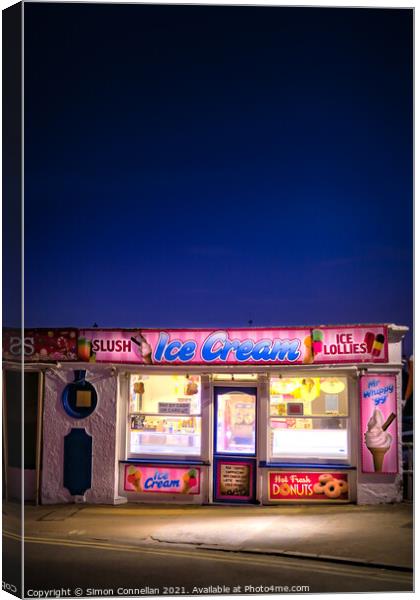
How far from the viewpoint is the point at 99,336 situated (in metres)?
14.5

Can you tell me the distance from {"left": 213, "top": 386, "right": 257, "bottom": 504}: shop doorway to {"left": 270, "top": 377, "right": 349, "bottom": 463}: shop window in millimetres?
414

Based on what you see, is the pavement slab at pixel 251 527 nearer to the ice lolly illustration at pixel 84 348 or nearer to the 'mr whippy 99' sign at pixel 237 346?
the 'mr whippy 99' sign at pixel 237 346

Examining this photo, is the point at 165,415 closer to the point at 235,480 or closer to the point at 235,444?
the point at 235,444

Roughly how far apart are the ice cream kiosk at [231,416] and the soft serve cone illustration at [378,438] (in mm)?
18

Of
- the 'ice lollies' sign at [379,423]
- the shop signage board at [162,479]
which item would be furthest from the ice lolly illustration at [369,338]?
the shop signage board at [162,479]

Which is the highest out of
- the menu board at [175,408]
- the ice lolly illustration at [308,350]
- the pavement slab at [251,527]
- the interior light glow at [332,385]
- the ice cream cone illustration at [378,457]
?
the ice lolly illustration at [308,350]

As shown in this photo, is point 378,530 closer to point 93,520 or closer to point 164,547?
point 164,547

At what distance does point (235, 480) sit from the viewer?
553 inches


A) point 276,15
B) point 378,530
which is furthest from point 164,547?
point 276,15

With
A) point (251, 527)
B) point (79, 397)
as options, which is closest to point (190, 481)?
point (251, 527)

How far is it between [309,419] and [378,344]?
6.51 ft

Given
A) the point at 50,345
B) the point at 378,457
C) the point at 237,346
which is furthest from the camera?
the point at 50,345

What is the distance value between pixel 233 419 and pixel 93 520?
10.9ft

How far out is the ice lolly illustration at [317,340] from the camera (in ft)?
44.9
